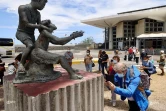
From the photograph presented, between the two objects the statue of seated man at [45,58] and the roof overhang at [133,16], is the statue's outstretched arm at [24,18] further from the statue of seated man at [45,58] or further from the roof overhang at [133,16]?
the roof overhang at [133,16]

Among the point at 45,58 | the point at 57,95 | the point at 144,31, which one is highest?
the point at 144,31

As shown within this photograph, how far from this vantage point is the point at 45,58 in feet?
A: 12.9

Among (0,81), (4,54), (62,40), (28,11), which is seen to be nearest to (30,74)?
(62,40)

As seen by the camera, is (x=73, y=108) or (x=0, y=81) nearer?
(x=73, y=108)

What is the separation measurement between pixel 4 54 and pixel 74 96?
2236cm

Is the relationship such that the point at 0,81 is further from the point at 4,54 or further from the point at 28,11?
the point at 4,54

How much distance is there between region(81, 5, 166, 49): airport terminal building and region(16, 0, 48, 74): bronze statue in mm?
32977

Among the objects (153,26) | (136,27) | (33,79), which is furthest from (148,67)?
(136,27)

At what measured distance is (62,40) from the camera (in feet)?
12.4

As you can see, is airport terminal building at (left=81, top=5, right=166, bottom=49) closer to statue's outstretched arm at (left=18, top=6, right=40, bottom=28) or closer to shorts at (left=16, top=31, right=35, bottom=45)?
shorts at (left=16, top=31, right=35, bottom=45)

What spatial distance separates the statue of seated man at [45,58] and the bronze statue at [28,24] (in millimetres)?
127

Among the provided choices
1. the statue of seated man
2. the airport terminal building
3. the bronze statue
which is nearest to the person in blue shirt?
the statue of seated man

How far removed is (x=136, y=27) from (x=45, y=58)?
143ft

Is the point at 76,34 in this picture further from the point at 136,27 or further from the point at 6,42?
the point at 136,27
